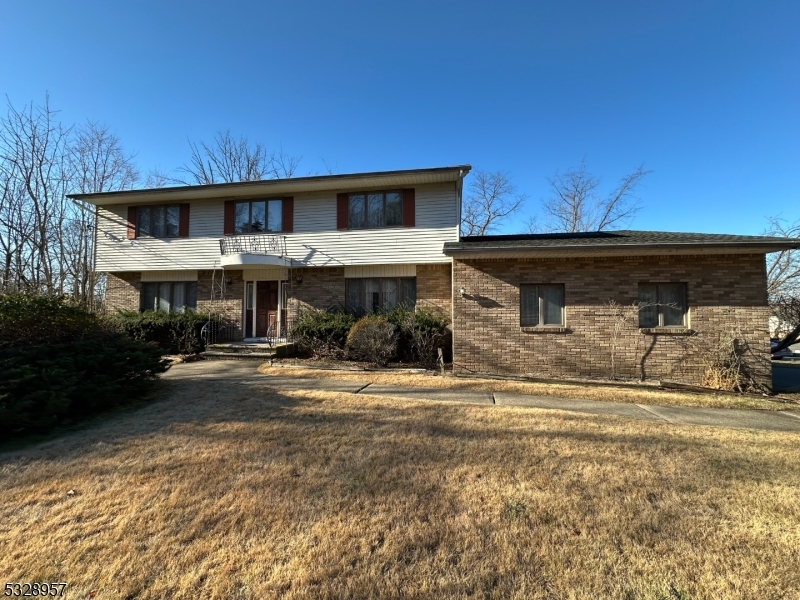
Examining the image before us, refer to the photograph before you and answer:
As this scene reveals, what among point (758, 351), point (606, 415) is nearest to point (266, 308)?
point (606, 415)

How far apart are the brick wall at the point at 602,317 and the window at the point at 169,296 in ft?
34.4

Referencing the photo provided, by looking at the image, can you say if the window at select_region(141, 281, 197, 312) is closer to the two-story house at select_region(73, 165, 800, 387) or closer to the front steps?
the two-story house at select_region(73, 165, 800, 387)

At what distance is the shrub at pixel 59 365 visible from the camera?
4.94 meters

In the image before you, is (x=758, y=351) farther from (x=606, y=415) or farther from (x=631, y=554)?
(x=631, y=554)

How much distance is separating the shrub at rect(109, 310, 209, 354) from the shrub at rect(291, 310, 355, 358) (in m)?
3.55

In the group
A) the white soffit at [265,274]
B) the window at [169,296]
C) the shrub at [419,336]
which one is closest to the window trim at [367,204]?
the white soffit at [265,274]

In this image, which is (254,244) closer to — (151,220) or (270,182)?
(270,182)

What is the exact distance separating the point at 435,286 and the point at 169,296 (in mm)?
10428

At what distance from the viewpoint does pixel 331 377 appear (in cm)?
916

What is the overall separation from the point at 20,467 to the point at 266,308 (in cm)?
1027

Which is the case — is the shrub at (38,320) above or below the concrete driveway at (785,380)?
above

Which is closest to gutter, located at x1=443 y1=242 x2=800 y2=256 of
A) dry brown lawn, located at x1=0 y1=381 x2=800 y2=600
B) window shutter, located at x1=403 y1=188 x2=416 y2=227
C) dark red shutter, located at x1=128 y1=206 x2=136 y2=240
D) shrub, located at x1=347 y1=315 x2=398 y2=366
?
shrub, located at x1=347 y1=315 x2=398 y2=366

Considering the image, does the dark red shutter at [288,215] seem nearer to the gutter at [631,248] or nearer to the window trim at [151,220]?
the window trim at [151,220]

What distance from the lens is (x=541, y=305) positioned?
1009 cm
